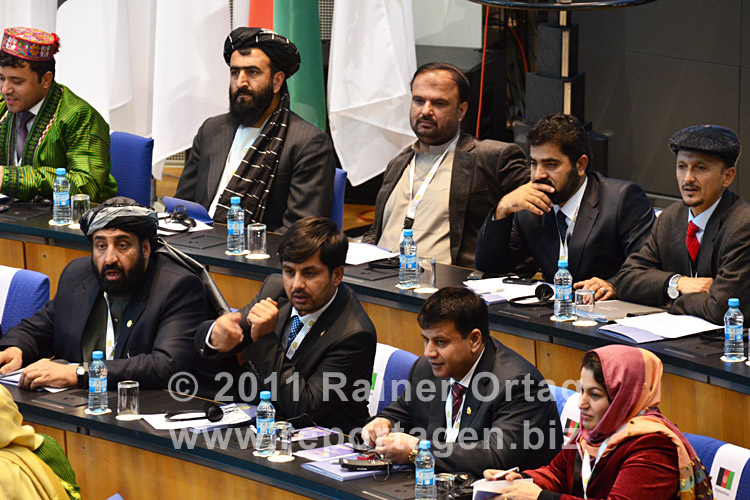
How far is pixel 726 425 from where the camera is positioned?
3.79m

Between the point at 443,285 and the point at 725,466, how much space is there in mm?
1782

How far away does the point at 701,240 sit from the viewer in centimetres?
430

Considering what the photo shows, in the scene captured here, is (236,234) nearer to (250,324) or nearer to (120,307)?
(120,307)

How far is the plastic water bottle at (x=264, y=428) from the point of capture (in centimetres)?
345

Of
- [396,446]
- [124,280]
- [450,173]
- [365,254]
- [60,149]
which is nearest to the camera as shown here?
[396,446]

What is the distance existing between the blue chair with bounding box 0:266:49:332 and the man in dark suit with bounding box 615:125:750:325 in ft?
6.98

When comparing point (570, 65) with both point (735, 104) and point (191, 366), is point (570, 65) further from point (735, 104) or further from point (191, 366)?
point (191, 366)

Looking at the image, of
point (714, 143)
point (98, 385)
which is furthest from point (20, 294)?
point (714, 143)

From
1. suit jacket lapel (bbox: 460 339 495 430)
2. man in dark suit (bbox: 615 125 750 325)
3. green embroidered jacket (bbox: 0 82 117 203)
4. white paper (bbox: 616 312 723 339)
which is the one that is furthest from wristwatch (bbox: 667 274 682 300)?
green embroidered jacket (bbox: 0 82 117 203)

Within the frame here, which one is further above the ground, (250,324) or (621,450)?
(250,324)

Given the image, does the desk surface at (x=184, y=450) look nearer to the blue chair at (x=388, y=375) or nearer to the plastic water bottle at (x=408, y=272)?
the blue chair at (x=388, y=375)

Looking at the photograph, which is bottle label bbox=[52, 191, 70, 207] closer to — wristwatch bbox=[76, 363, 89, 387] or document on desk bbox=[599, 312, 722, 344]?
wristwatch bbox=[76, 363, 89, 387]

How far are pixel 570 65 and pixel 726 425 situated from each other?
8.60 ft

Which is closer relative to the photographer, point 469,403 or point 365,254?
point 469,403
